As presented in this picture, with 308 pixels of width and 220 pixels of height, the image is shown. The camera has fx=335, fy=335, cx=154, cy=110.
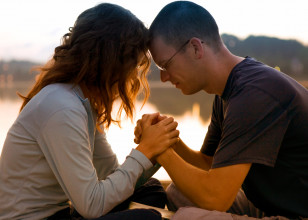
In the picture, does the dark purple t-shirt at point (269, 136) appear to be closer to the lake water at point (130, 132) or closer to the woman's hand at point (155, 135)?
the woman's hand at point (155, 135)

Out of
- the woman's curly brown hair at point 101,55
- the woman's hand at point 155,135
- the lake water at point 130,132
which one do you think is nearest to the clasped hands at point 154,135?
the woman's hand at point 155,135

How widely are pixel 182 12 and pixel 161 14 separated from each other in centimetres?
8

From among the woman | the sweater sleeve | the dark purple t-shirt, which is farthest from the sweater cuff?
the dark purple t-shirt

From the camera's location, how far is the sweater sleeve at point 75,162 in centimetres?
95

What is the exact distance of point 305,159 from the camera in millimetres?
1066

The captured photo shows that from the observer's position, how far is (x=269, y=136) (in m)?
0.99

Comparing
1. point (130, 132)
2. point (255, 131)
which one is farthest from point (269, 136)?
point (130, 132)

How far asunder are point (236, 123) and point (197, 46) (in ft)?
1.13

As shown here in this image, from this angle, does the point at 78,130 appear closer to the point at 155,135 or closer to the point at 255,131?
the point at 155,135

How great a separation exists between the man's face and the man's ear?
0.08 ft

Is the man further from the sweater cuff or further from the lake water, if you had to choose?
the lake water

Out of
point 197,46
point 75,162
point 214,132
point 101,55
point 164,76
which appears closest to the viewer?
point 75,162

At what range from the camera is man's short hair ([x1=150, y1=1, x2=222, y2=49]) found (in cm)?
121

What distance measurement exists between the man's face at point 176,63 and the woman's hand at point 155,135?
0.17 m
